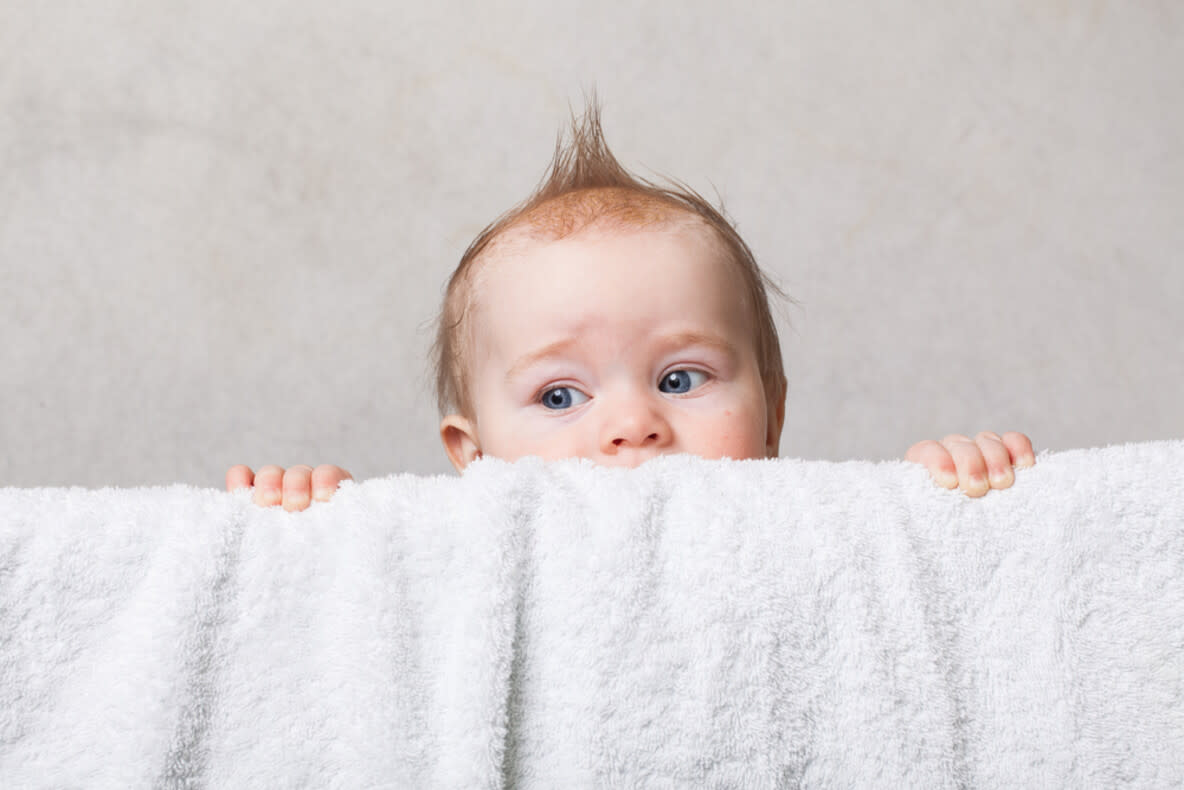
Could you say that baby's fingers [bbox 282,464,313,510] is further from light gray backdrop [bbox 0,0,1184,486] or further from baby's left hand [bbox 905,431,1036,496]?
light gray backdrop [bbox 0,0,1184,486]

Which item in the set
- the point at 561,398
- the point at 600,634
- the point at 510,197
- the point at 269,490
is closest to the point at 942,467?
the point at 600,634

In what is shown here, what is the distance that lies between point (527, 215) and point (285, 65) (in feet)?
2.74

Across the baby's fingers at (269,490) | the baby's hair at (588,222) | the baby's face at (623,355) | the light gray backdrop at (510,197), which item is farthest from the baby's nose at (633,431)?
the light gray backdrop at (510,197)

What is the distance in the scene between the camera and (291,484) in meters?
0.60

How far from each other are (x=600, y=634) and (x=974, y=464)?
21 centimetres

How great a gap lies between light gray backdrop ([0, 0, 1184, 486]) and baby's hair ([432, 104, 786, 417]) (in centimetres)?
46

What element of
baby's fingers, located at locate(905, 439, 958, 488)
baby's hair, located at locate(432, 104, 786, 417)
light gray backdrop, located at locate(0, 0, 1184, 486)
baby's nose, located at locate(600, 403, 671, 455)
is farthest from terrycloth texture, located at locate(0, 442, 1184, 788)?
light gray backdrop, located at locate(0, 0, 1184, 486)

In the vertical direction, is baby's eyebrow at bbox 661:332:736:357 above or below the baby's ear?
below

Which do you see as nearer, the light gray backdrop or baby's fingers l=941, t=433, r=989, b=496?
baby's fingers l=941, t=433, r=989, b=496

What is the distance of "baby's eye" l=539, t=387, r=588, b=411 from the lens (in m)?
0.93

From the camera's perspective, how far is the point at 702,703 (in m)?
0.47

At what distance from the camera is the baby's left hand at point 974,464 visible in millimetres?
529

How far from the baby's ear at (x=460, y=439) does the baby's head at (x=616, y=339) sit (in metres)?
0.09

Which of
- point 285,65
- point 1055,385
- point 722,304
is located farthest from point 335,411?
point 1055,385
